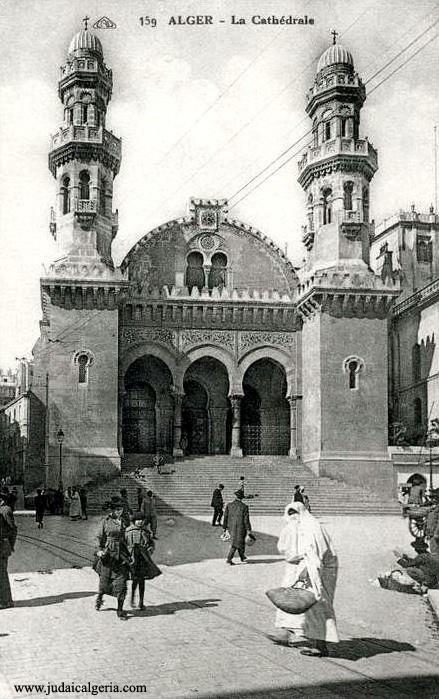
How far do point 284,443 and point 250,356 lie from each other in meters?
4.19

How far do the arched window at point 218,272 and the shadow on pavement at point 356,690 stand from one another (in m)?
29.9

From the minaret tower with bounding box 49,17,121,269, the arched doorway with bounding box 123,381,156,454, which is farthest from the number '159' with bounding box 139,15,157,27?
the arched doorway with bounding box 123,381,156,454

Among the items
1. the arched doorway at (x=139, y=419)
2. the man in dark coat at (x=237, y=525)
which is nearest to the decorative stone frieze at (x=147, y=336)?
the arched doorway at (x=139, y=419)

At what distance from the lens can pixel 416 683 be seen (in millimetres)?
7902

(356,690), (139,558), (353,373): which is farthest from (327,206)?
(356,690)

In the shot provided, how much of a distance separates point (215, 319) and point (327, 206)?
668cm

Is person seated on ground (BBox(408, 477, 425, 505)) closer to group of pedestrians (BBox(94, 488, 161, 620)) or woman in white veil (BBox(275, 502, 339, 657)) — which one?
group of pedestrians (BBox(94, 488, 161, 620))

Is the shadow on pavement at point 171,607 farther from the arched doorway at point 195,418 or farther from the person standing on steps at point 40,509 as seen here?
the arched doorway at point 195,418

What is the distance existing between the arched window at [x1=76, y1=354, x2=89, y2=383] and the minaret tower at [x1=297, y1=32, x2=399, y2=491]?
29.4 feet

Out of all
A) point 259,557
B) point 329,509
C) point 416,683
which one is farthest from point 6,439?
point 416,683

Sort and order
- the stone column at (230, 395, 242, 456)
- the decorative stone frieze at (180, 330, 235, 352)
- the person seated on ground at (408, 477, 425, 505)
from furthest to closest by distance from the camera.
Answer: the decorative stone frieze at (180, 330, 235, 352) → the stone column at (230, 395, 242, 456) → the person seated on ground at (408, 477, 425, 505)

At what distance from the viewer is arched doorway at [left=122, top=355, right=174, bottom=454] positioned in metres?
36.9

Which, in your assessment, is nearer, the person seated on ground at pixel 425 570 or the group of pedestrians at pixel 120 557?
the group of pedestrians at pixel 120 557

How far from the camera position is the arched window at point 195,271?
37594 mm
